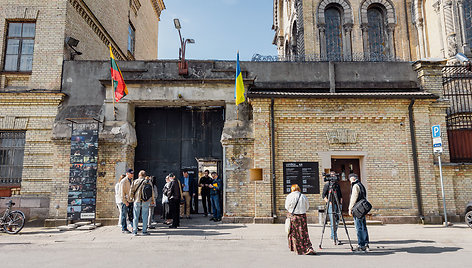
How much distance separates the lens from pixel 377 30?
902 inches

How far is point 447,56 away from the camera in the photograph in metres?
20.6

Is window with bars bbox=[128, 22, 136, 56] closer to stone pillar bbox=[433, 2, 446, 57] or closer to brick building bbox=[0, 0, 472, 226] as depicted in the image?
brick building bbox=[0, 0, 472, 226]

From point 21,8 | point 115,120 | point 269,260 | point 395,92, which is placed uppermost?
point 21,8

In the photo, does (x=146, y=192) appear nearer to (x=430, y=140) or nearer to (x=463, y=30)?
(x=430, y=140)

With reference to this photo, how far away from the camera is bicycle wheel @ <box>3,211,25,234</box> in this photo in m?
9.93

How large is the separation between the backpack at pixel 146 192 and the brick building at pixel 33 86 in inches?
159

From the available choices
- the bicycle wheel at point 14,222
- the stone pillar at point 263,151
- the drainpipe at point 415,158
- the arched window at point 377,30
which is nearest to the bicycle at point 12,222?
the bicycle wheel at point 14,222

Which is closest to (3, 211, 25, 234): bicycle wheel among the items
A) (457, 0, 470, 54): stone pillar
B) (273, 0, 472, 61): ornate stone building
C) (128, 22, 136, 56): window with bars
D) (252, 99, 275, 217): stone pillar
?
(252, 99, 275, 217): stone pillar

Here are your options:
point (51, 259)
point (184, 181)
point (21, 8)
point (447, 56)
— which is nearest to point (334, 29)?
point (447, 56)

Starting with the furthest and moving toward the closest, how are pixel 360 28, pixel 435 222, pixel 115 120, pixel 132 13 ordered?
pixel 360 28, pixel 132 13, pixel 115 120, pixel 435 222

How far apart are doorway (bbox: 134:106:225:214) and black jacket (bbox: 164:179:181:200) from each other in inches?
115

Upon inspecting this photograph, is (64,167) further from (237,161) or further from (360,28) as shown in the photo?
(360,28)

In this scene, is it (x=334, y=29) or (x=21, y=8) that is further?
(x=334, y=29)

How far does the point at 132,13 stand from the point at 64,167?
1202 cm
